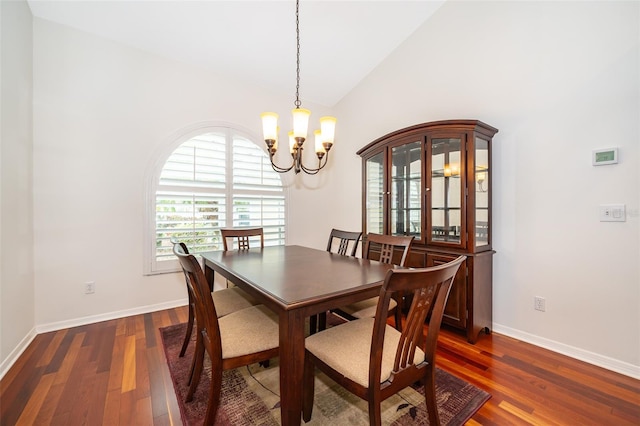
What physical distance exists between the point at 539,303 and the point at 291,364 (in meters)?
2.32

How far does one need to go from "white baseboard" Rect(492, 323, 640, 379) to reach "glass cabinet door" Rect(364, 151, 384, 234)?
4.98ft

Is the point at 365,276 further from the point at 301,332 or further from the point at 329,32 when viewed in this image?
the point at 329,32

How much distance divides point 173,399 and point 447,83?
3625mm

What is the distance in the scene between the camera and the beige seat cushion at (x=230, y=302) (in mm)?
1920

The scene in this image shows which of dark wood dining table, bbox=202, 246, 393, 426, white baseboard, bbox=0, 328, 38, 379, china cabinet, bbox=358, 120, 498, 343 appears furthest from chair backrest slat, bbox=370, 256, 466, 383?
white baseboard, bbox=0, 328, 38, 379

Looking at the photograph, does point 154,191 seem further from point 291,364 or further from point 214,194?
point 291,364

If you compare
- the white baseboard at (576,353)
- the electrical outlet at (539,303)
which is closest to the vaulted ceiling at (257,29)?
the electrical outlet at (539,303)

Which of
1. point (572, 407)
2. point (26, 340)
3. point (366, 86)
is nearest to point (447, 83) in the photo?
point (366, 86)

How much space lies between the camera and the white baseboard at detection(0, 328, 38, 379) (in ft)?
6.19

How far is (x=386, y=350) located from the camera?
1301 millimetres

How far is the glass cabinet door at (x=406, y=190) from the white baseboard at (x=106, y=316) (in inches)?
106

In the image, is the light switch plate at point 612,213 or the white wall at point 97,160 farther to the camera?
the white wall at point 97,160

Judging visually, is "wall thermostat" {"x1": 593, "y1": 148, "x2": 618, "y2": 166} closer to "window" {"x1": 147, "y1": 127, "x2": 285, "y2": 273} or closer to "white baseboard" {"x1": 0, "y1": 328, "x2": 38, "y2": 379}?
"window" {"x1": 147, "y1": 127, "x2": 285, "y2": 273}

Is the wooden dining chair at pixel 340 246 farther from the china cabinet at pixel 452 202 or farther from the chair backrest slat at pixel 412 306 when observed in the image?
the chair backrest slat at pixel 412 306
